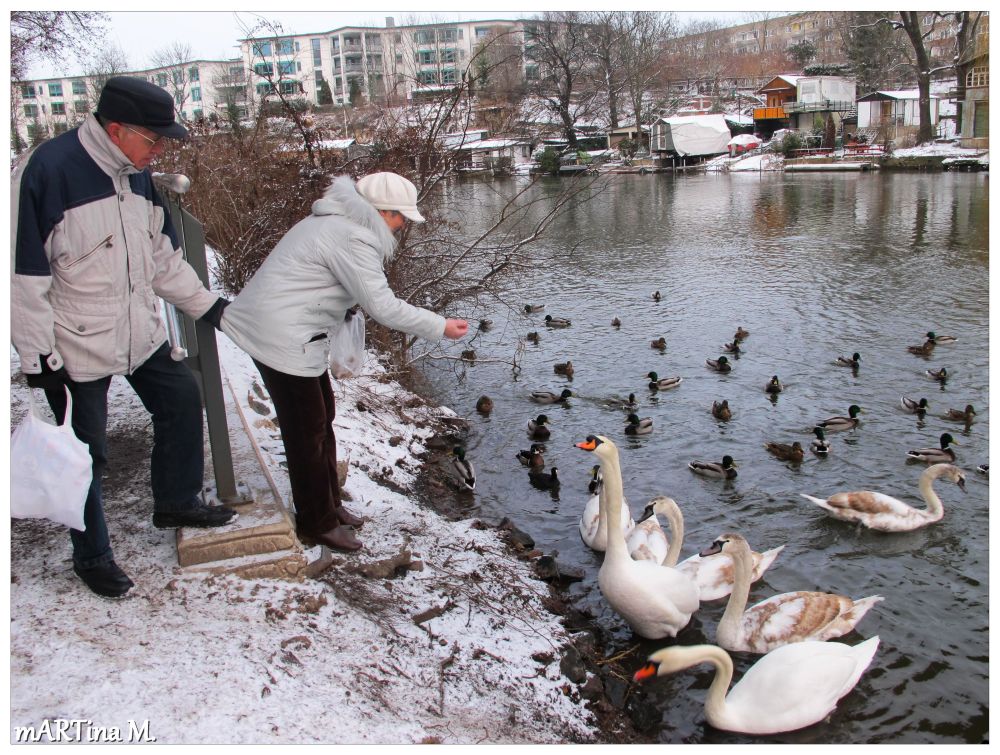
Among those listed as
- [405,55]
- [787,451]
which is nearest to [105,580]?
[787,451]

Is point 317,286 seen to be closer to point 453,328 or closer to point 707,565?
point 453,328

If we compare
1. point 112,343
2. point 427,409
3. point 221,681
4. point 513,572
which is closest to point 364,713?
point 221,681

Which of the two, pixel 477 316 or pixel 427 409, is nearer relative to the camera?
pixel 427 409

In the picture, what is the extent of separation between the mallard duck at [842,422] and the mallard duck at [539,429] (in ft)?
10.8

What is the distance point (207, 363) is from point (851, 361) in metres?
10.1

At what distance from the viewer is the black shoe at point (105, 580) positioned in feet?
12.0

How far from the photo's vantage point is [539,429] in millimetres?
9711

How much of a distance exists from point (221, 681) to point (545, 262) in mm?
18269

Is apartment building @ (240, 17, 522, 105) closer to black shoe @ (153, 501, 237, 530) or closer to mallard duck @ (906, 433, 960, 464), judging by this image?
black shoe @ (153, 501, 237, 530)

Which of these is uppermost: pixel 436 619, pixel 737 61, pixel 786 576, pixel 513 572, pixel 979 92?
Result: pixel 737 61

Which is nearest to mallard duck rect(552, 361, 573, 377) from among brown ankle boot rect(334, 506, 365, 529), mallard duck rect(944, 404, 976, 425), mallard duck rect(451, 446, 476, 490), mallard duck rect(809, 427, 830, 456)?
mallard duck rect(809, 427, 830, 456)

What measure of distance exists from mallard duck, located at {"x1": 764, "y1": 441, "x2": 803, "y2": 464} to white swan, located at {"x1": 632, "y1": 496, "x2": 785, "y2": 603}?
2.50 meters

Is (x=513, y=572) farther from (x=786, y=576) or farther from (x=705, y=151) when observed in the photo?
(x=705, y=151)

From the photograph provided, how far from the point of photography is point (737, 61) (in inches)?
2896
